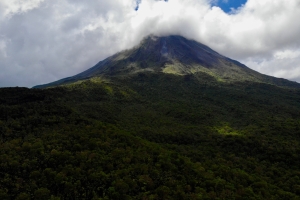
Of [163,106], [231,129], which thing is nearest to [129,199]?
[231,129]

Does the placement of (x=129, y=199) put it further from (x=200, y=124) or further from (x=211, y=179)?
(x=200, y=124)

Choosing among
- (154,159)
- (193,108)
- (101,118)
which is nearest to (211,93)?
(193,108)

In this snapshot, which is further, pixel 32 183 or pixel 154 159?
pixel 154 159

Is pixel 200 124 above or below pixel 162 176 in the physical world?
above

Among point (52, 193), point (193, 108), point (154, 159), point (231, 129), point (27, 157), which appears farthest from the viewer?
point (193, 108)

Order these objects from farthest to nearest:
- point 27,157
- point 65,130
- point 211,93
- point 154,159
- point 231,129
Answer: point 211,93
point 231,129
point 65,130
point 154,159
point 27,157

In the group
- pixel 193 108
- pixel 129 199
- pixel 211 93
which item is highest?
pixel 211 93
